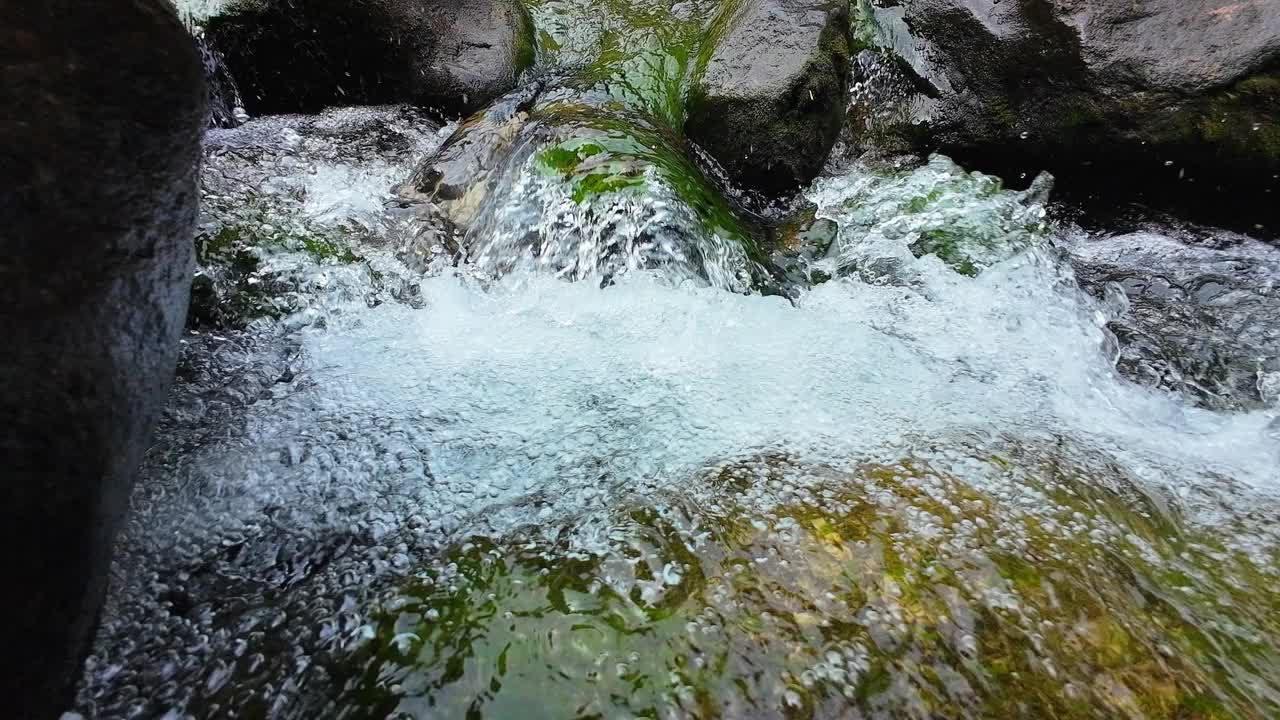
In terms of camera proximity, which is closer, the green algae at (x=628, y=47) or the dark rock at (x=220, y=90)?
the dark rock at (x=220, y=90)

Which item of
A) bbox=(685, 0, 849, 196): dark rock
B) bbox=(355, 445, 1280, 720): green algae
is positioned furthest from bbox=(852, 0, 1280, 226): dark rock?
bbox=(355, 445, 1280, 720): green algae

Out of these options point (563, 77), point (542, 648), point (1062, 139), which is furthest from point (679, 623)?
point (563, 77)

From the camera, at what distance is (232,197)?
444cm

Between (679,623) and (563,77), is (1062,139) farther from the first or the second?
(679,623)

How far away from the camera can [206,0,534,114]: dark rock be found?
19.1ft

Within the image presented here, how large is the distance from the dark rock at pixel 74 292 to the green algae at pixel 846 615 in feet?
2.41

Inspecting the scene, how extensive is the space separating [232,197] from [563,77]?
3.02 metres

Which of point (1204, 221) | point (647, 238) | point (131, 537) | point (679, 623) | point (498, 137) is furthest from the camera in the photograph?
point (498, 137)

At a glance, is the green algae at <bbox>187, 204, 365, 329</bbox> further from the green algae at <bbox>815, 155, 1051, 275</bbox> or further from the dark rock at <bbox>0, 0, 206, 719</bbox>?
the green algae at <bbox>815, 155, 1051, 275</bbox>

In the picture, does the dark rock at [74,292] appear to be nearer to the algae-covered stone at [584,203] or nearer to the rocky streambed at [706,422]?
the rocky streambed at [706,422]

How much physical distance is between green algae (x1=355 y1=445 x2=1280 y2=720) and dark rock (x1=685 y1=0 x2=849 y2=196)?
347 centimetres

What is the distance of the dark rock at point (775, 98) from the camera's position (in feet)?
17.4

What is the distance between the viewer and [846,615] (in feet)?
6.57

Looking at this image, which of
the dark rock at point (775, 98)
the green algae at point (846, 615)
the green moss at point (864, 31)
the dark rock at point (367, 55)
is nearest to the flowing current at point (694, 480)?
the green algae at point (846, 615)
